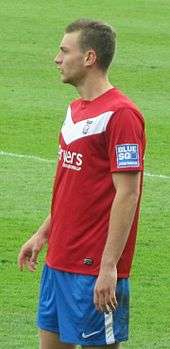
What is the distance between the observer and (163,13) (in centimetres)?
2306

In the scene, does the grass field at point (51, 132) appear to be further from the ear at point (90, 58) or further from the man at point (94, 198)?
the ear at point (90, 58)

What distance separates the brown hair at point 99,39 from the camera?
5.67 m

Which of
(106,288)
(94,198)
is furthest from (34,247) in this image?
(106,288)

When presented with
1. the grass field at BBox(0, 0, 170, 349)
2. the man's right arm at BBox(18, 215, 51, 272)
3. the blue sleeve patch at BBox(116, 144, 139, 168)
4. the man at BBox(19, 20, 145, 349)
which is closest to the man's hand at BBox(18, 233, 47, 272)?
the man's right arm at BBox(18, 215, 51, 272)

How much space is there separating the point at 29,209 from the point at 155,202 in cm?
123

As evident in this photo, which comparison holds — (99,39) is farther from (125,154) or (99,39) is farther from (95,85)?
(125,154)

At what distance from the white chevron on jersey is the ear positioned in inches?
9.6

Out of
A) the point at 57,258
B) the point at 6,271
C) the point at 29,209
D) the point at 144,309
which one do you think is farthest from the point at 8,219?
the point at 57,258

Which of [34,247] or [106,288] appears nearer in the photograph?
[106,288]

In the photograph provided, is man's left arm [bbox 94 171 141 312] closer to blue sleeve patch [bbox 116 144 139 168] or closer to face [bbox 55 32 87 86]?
blue sleeve patch [bbox 116 144 139 168]

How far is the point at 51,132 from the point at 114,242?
9174 mm

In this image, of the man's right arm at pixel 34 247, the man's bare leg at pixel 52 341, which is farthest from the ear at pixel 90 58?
the man's bare leg at pixel 52 341

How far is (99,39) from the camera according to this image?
18.6 ft

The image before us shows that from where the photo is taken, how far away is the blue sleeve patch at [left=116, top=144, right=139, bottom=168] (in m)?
5.55
